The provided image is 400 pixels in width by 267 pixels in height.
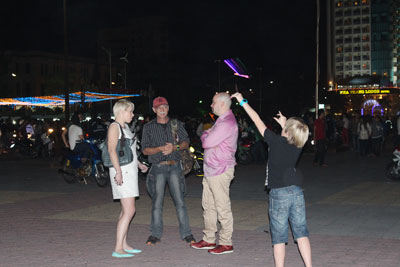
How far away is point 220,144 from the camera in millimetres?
6887

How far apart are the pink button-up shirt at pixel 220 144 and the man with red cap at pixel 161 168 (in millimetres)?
719

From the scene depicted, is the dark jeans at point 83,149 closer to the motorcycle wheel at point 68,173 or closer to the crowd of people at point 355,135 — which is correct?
the motorcycle wheel at point 68,173

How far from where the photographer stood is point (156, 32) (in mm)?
194750

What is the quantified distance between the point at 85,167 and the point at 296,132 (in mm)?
10297

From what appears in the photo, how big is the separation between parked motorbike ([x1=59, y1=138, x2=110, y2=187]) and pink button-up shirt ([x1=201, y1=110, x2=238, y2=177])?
7708 mm

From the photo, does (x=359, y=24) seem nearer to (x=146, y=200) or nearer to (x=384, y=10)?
(x=384, y=10)

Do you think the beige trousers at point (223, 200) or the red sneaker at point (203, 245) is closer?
the beige trousers at point (223, 200)

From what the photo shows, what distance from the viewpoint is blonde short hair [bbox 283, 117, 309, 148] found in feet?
17.9

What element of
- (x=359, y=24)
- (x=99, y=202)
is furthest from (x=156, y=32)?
(x=99, y=202)

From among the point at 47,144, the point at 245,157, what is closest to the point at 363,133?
the point at 245,157

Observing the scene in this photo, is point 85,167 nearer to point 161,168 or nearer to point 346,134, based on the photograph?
point 161,168

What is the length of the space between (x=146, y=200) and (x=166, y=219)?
2232 millimetres

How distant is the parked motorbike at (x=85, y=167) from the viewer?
1430cm

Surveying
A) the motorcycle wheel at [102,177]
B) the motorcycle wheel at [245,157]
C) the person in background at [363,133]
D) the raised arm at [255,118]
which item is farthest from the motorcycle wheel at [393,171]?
the raised arm at [255,118]
